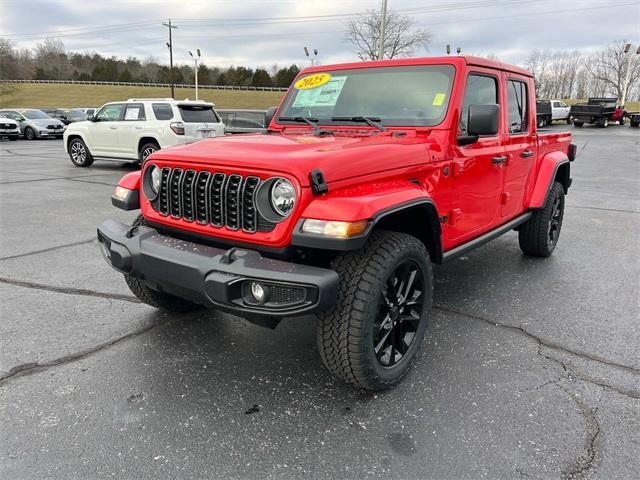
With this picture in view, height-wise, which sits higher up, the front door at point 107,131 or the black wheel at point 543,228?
the front door at point 107,131

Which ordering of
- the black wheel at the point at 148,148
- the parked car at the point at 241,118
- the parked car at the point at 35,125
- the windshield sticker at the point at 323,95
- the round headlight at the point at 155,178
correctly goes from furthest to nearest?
the parked car at the point at 35,125, the parked car at the point at 241,118, the black wheel at the point at 148,148, the windshield sticker at the point at 323,95, the round headlight at the point at 155,178

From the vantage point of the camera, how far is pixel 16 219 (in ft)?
22.4

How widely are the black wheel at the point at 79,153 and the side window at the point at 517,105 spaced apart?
11908 millimetres

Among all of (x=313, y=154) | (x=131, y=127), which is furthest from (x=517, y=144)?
(x=131, y=127)

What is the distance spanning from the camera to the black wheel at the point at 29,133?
24.2 metres

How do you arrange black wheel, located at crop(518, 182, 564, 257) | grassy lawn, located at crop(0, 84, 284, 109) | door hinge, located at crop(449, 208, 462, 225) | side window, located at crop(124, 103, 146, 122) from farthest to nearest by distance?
grassy lawn, located at crop(0, 84, 284, 109)
side window, located at crop(124, 103, 146, 122)
black wheel, located at crop(518, 182, 564, 257)
door hinge, located at crop(449, 208, 462, 225)

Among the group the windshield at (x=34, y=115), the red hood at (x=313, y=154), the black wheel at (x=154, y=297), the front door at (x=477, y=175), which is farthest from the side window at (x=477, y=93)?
the windshield at (x=34, y=115)

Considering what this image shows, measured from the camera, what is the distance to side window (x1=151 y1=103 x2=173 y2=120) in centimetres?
1166

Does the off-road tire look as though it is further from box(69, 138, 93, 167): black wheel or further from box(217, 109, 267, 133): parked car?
box(217, 109, 267, 133): parked car

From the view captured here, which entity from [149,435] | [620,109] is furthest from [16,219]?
[620,109]

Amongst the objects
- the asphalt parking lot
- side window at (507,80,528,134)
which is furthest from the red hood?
side window at (507,80,528,134)

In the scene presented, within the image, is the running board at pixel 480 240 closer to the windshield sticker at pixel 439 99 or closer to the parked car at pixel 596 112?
the windshield sticker at pixel 439 99

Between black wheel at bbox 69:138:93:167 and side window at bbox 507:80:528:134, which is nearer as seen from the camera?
side window at bbox 507:80:528:134

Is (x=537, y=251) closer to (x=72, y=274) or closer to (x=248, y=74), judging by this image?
(x=72, y=274)
